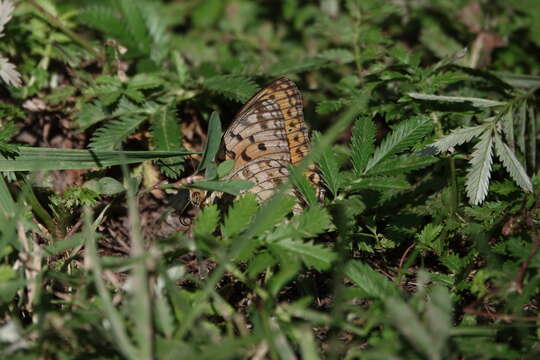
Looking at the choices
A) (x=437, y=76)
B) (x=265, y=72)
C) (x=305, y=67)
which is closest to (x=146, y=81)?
(x=265, y=72)

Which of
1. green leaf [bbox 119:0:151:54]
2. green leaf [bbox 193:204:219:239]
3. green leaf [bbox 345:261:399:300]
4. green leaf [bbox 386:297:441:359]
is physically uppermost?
green leaf [bbox 119:0:151:54]

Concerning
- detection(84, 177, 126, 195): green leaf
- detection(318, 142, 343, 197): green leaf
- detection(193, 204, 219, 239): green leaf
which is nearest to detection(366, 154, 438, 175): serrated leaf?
detection(318, 142, 343, 197): green leaf

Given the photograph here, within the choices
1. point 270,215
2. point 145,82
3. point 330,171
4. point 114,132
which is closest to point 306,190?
point 330,171

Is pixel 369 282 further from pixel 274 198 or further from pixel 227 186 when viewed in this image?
pixel 227 186

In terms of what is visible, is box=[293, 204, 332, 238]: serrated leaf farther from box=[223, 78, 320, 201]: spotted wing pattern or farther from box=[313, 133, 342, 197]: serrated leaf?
box=[223, 78, 320, 201]: spotted wing pattern

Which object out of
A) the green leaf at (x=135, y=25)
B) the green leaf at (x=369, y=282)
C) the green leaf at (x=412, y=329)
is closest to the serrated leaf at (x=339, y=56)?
the green leaf at (x=135, y=25)
